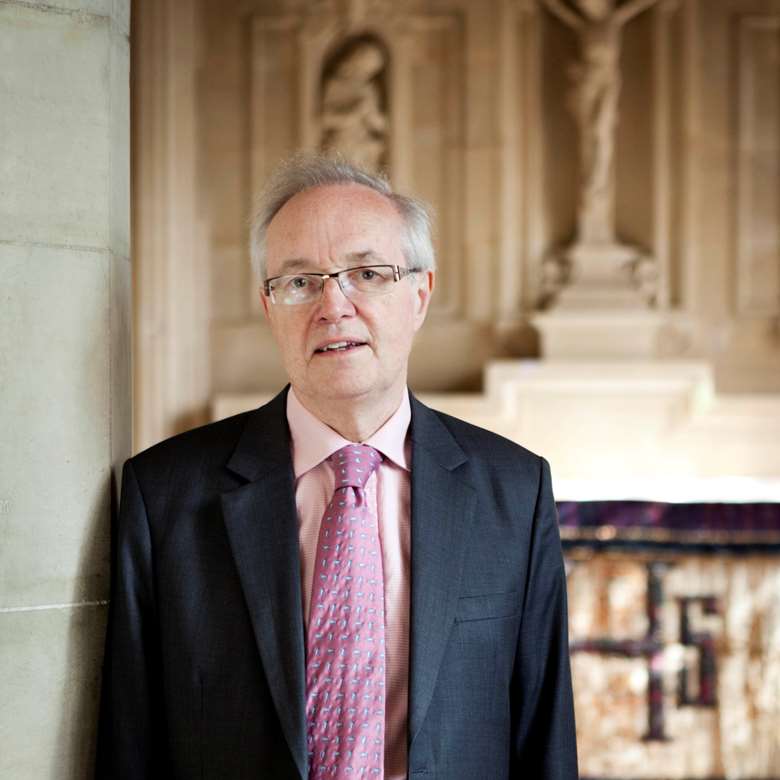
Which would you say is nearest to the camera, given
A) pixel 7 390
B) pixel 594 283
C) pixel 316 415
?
pixel 7 390

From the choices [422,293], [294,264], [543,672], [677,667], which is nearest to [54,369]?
[294,264]

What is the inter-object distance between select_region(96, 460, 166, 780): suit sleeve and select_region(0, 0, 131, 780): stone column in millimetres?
29

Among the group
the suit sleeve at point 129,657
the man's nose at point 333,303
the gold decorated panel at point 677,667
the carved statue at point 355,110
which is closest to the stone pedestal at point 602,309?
the carved statue at point 355,110

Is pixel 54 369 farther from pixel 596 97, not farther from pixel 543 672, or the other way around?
pixel 596 97

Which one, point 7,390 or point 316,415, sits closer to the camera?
point 7,390

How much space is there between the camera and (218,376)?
5.74 metres

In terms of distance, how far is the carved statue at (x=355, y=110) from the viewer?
565 cm

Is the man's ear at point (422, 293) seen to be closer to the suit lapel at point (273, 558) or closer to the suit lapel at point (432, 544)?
the suit lapel at point (432, 544)

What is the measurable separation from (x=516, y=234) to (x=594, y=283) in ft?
1.59

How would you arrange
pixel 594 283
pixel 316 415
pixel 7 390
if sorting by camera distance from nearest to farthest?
pixel 7 390, pixel 316 415, pixel 594 283

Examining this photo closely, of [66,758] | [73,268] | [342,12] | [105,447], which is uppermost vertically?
[342,12]

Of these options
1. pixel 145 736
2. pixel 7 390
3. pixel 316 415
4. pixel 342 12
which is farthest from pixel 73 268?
pixel 342 12

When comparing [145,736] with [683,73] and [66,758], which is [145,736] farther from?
[683,73]

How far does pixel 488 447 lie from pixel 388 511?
213mm
